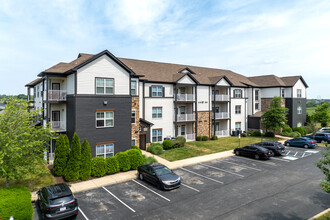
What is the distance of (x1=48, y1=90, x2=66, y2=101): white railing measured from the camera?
1994 centimetres

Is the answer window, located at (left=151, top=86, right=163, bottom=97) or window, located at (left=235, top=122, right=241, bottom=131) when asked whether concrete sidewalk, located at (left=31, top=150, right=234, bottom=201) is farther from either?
window, located at (left=235, top=122, right=241, bottom=131)

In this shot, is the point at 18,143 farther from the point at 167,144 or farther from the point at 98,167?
the point at 167,144

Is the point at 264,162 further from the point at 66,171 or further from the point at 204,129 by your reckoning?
the point at 66,171

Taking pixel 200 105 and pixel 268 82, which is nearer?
pixel 200 105

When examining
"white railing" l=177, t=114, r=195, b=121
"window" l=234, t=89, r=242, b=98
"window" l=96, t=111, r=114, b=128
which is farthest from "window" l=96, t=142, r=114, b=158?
"window" l=234, t=89, r=242, b=98

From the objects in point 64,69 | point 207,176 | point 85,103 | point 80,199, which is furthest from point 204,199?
point 64,69

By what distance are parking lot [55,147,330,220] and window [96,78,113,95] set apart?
8815 millimetres

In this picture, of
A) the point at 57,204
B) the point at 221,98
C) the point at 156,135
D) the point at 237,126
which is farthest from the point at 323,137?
the point at 57,204

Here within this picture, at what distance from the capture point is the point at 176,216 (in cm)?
1102

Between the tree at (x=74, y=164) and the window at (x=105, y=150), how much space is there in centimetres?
323

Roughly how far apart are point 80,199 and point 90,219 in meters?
2.72

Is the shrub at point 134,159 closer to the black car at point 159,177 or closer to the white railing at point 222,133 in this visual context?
the black car at point 159,177

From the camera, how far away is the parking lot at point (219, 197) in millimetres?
11320

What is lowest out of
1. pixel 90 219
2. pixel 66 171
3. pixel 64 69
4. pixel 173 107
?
pixel 90 219
